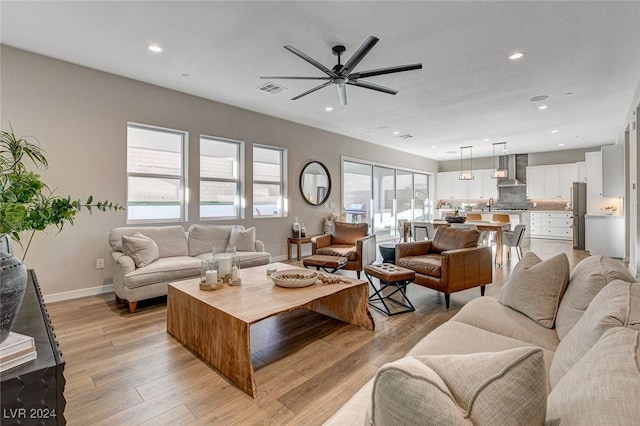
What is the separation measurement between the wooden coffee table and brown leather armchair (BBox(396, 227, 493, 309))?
1.06m

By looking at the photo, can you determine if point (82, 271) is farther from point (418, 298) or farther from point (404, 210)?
point (404, 210)

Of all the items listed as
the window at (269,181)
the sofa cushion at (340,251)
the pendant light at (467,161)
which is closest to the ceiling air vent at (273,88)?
the window at (269,181)

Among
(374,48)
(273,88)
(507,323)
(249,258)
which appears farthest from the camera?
(273,88)

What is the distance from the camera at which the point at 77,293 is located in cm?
387

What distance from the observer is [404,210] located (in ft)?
33.4

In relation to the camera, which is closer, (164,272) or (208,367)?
(208,367)

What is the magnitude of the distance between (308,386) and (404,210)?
28.7 feet

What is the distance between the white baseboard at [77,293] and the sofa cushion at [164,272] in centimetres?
88

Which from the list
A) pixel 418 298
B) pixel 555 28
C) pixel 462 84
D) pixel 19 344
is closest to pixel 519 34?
pixel 555 28

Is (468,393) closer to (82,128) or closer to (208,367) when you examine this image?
(208,367)

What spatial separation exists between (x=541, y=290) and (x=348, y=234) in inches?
134

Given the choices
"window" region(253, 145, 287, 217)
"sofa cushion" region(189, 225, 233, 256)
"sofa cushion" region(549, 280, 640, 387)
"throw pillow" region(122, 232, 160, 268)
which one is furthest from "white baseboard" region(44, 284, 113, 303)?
"sofa cushion" region(549, 280, 640, 387)

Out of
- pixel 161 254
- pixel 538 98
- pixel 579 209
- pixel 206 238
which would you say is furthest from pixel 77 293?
pixel 579 209

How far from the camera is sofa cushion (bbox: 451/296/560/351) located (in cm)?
172
